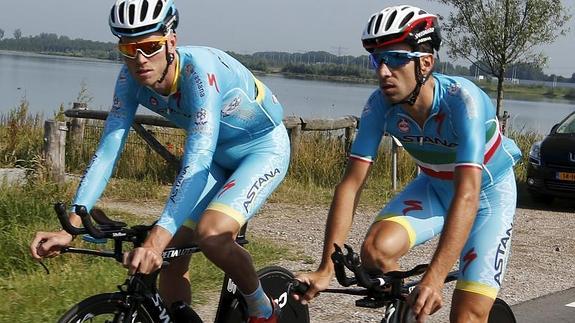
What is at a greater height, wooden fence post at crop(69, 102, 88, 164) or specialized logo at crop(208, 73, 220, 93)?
specialized logo at crop(208, 73, 220, 93)

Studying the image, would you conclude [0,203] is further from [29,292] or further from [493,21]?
[493,21]

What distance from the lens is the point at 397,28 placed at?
4223 mm

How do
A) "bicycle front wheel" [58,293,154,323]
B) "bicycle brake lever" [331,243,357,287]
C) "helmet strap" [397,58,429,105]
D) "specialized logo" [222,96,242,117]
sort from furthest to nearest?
"specialized logo" [222,96,242,117]
"helmet strap" [397,58,429,105]
"bicycle front wheel" [58,293,154,323]
"bicycle brake lever" [331,243,357,287]

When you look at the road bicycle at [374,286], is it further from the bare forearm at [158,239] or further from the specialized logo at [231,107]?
the specialized logo at [231,107]

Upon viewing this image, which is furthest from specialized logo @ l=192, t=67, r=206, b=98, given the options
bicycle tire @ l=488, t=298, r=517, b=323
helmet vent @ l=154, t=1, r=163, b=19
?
bicycle tire @ l=488, t=298, r=517, b=323

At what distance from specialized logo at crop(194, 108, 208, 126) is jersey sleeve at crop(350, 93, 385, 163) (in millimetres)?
730

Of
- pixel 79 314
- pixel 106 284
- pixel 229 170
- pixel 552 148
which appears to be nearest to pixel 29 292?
pixel 106 284

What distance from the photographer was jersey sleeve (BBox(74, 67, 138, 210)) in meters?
4.57

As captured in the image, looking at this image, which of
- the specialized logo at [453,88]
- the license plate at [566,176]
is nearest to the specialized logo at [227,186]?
the specialized logo at [453,88]

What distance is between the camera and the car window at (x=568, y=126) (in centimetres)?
1504

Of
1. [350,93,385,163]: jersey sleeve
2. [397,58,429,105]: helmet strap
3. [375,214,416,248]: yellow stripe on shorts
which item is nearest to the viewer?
[397,58,429,105]: helmet strap

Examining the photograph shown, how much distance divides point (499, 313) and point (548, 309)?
271 centimetres

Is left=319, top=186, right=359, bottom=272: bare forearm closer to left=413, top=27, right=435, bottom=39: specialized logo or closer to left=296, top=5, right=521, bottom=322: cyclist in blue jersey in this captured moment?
left=296, top=5, right=521, bottom=322: cyclist in blue jersey

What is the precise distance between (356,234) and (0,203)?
13.5 feet
